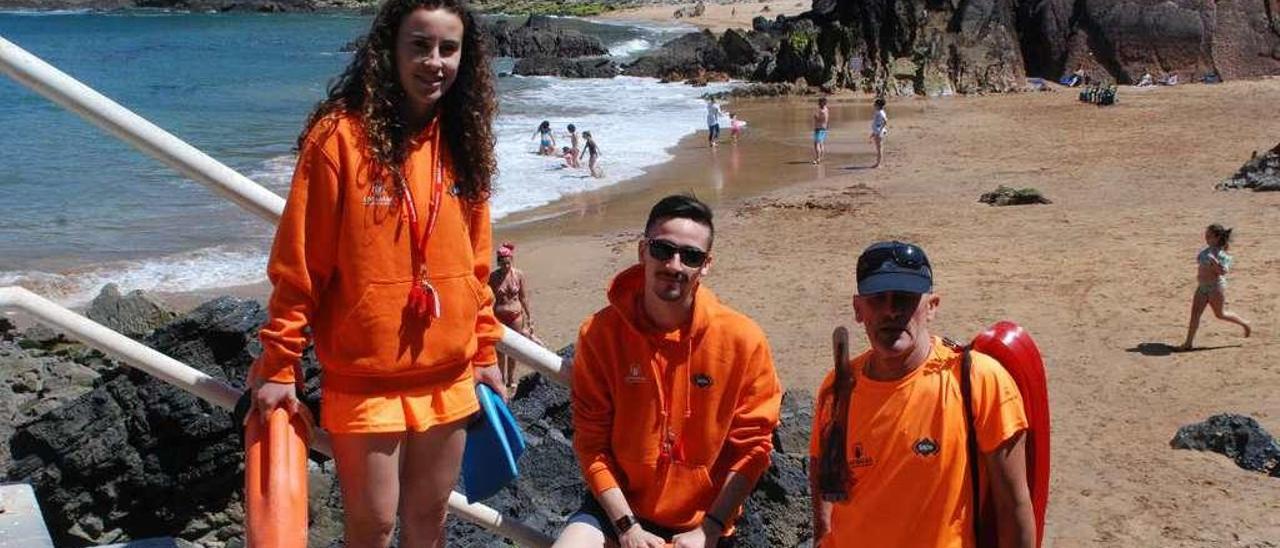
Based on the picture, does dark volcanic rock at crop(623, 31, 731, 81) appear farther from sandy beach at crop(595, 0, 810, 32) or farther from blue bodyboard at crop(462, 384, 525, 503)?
blue bodyboard at crop(462, 384, 525, 503)

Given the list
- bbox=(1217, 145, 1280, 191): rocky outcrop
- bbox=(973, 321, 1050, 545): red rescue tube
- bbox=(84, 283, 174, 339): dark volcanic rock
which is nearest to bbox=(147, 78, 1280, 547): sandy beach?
bbox=(1217, 145, 1280, 191): rocky outcrop

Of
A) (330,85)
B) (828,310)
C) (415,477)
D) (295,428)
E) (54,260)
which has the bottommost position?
(54,260)

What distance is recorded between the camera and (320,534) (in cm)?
474

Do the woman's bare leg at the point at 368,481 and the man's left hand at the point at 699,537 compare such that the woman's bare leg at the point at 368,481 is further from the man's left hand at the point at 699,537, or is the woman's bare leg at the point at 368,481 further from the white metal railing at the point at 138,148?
the man's left hand at the point at 699,537

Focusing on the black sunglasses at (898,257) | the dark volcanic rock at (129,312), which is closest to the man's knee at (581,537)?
the black sunglasses at (898,257)

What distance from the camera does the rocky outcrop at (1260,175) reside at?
16.4 meters

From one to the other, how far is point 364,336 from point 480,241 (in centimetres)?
41

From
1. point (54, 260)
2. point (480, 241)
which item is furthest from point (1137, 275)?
point (54, 260)

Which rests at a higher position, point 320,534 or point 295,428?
point 295,428

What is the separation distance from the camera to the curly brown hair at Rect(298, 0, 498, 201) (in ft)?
8.87

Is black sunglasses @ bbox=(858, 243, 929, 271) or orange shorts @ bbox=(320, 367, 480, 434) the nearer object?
orange shorts @ bbox=(320, 367, 480, 434)

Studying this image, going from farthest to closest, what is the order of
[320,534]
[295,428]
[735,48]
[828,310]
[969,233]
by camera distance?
[735,48], [969,233], [828,310], [320,534], [295,428]

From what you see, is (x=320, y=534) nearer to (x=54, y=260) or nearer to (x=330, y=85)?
(x=330, y=85)

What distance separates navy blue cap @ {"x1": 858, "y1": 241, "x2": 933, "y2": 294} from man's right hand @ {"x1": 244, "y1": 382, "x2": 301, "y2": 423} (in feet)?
4.13
